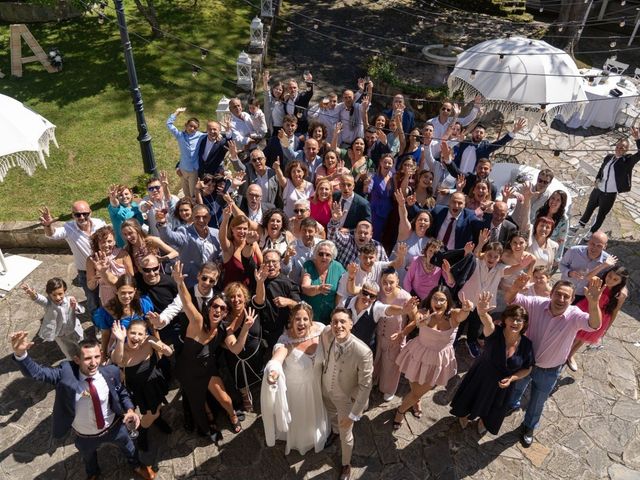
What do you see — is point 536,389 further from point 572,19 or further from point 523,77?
point 572,19

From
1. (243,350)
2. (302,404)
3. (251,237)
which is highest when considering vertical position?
(251,237)

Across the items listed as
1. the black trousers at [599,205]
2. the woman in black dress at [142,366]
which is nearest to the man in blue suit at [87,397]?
the woman in black dress at [142,366]

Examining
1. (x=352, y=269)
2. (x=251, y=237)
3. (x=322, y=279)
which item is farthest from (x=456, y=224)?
(x=251, y=237)

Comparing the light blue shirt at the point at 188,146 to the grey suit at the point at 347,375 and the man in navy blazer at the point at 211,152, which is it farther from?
the grey suit at the point at 347,375

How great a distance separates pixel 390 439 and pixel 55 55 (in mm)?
11589

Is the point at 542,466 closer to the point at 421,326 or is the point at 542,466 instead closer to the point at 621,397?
the point at 621,397

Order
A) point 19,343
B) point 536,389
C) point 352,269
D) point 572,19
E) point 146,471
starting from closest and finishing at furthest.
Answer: point 19,343
point 146,471
point 352,269
point 536,389
point 572,19

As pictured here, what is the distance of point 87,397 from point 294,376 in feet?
5.80

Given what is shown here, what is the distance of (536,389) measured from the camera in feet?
17.4

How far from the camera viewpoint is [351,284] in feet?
17.2

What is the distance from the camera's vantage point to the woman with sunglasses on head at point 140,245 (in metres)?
5.43

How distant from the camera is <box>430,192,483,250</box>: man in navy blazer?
6.20 metres

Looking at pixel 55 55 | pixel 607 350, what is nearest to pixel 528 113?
pixel 607 350

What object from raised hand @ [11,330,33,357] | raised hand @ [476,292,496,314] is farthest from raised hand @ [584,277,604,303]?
raised hand @ [11,330,33,357]
